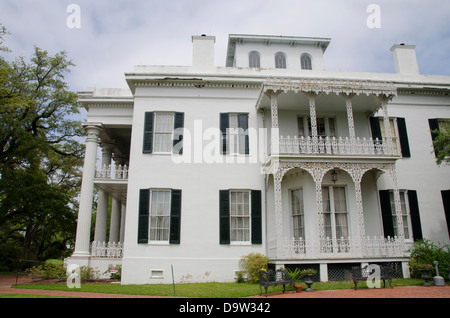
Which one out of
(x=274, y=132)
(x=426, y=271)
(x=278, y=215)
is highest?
(x=274, y=132)

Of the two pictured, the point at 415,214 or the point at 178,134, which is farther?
the point at 178,134

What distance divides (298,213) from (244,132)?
454 cm

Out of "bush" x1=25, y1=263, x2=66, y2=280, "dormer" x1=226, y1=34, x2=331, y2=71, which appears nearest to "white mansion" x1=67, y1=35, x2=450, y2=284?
"bush" x1=25, y1=263, x2=66, y2=280

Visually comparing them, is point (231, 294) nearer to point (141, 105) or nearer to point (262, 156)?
point (262, 156)

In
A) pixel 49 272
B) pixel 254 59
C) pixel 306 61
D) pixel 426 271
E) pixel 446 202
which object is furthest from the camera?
pixel 306 61

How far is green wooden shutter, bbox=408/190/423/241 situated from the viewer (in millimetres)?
15797

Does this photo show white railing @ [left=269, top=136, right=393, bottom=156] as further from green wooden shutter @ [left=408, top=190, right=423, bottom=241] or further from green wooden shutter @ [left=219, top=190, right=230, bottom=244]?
green wooden shutter @ [left=219, top=190, right=230, bottom=244]

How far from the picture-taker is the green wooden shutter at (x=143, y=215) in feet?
49.4

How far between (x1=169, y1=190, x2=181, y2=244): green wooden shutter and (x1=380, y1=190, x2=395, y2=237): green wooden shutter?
925 cm

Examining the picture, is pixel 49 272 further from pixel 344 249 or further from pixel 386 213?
pixel 386 213

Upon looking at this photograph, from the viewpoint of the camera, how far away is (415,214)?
52.5ft

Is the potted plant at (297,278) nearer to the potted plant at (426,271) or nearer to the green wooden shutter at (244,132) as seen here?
the potted plant at (426,271)

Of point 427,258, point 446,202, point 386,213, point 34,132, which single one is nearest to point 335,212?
point 386,213

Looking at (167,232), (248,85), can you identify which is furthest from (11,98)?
(248,85)
